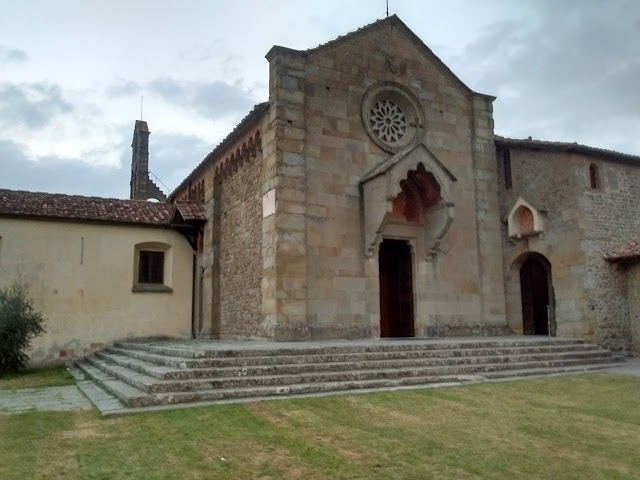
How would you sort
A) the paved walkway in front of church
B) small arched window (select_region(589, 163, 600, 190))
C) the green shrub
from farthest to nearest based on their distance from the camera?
small arched window (select_region(589, 163, 600, 190)), the green shrub, the paved walkway in front of church

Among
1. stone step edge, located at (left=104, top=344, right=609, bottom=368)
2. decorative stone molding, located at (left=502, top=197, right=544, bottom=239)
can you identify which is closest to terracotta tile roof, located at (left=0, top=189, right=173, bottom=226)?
stone step edge, located at (left=104, top=344, right=609, bottom=368)

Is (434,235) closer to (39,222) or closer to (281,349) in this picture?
(281,349)

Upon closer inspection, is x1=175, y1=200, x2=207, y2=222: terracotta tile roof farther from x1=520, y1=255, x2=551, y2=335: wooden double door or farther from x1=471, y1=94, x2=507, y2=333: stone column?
x1=520, y1=255, x2=551, y2=335: wooden double door

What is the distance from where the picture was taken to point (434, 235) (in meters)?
16.1

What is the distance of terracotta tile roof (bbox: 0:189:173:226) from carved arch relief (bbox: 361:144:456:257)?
→ 7838 millimetres

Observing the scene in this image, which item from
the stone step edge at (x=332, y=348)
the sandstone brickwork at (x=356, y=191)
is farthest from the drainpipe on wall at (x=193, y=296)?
the sandstone brickwork at (x=356, y=191)

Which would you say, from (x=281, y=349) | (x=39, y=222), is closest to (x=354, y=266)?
(x=281, y=349)

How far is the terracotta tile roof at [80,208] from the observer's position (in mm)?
17005

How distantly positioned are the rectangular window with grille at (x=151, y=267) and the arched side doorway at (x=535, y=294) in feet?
40.9

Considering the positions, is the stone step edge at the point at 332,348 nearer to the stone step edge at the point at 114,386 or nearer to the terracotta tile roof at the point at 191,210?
the stone step edge at the point at 114,386

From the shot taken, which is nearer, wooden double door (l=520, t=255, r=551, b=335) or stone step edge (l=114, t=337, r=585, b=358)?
stone step edge (l=114, t=337, r=585, b=358)

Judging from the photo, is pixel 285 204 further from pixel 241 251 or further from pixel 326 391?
pixel 326 391

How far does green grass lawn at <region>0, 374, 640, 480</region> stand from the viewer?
5172 mm

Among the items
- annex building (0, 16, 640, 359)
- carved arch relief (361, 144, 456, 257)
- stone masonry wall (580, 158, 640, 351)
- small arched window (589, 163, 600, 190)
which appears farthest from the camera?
small arched window (589, 163, 600, 190)
